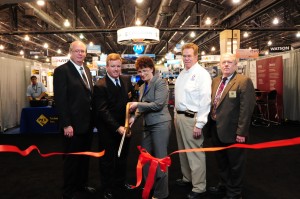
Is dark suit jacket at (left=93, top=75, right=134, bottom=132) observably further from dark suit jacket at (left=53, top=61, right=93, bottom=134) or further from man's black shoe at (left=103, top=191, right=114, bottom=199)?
man's black shoe at (left=103, top=191, right=114, bottom=199)

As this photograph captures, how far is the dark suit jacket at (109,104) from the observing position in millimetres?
2824

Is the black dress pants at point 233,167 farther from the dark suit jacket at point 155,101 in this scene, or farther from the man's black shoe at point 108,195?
the man's black shoe at point 108,195

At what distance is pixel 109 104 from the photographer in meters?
2.91

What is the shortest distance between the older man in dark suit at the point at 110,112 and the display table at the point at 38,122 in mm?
4525

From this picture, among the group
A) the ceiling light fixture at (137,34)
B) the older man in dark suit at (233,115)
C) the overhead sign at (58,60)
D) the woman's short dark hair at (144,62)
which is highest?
the overhead sign at (58,60)

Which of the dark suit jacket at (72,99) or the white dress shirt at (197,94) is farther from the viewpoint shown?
the white dress shirt at (197,94)

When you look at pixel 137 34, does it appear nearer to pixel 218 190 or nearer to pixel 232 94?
pixel 232 94

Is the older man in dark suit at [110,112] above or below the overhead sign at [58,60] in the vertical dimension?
below

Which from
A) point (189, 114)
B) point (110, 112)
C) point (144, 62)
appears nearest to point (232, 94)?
point (189, 114)

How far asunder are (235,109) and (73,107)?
63.1 inches

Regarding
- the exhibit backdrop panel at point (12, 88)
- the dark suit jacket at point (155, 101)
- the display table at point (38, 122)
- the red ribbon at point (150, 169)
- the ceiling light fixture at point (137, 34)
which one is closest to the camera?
the red ribbon at point (150, 169)

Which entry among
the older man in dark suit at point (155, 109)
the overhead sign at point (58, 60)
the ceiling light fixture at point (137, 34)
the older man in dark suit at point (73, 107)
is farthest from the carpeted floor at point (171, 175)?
the overhead sign at point (58, 60)

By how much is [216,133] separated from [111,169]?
117 centimetres

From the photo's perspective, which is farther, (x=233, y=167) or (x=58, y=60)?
(x=58, y=60)
